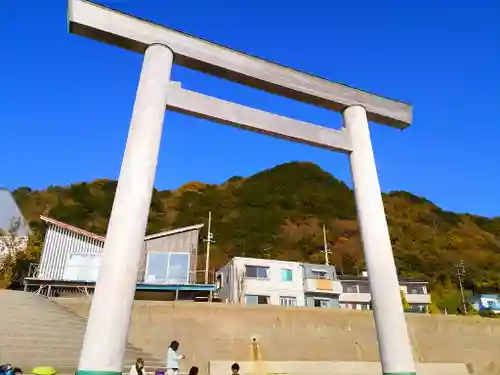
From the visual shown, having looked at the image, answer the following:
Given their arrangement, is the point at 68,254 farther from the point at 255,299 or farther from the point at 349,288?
the point at 349,288

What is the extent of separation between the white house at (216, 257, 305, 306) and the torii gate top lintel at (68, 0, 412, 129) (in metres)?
21.2

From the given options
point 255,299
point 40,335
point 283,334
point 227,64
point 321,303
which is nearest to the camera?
point 227,64

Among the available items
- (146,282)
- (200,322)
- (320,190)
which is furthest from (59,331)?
(320,190)

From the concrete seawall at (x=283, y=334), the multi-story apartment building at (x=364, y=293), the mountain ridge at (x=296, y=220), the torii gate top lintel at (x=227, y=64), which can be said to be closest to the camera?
the torii gate top lintel at (x=227, y=64)

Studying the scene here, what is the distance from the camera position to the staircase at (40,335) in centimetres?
986

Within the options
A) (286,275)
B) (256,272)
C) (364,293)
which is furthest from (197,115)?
(364,293)

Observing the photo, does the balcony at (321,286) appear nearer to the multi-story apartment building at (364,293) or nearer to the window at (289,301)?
the window at (289,301)

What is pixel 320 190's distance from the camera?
268 ft

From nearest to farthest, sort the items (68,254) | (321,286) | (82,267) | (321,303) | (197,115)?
(197,115) < (82,267) < (68,254) < (321,286) < (321,303)

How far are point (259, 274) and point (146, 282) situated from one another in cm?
898

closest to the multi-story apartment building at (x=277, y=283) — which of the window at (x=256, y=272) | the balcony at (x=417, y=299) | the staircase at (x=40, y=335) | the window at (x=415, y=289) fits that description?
the window at (x=256, y=272)

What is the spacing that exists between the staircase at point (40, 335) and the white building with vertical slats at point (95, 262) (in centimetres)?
572

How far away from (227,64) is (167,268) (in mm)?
17366

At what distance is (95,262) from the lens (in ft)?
67.3
